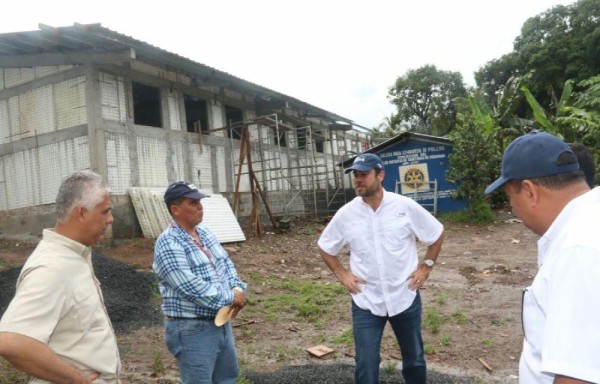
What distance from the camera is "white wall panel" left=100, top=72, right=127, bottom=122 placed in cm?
1155

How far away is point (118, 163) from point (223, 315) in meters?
9.77

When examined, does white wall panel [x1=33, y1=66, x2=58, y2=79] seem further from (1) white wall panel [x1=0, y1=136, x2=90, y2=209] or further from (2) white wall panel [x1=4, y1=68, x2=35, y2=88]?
(1) white wall panel [x1=0, y1=136, x2=90, y2=209]

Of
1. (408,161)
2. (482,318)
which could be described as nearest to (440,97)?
(408,161)

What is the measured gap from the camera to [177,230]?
300cm

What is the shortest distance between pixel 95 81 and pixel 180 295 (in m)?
10.1

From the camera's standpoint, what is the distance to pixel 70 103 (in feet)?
38.2

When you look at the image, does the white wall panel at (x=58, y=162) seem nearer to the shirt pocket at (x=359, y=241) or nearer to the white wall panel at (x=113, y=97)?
the white wall panel at (x=113, y=97)

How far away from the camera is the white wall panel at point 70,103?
1147 centimetres

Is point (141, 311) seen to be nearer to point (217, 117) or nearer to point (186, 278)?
point (186, 278)

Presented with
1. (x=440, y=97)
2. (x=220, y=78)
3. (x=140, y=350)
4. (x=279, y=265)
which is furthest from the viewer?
(x=440, y=97)

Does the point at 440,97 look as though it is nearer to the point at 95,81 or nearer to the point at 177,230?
the point at 95,81

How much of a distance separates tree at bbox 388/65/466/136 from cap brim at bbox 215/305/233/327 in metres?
35.3

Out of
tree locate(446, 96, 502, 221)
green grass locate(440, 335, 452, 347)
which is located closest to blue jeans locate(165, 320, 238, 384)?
green grass locate(440, 335, 452, 347)

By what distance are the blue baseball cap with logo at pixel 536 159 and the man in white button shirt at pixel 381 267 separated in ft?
6.28
